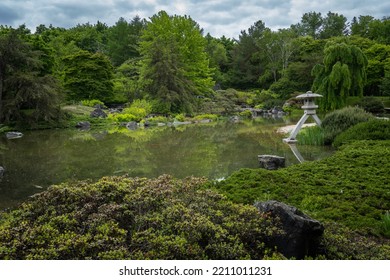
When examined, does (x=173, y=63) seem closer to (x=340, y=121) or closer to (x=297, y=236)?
(x=340, y=121)

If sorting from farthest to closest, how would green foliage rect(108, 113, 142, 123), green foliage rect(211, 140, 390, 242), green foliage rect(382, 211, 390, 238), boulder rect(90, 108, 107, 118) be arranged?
boulder rect(90, 108, 107, 118)
green foliage rect(108, 113, 142, 123)
green foliage rect(211, 140, 390, 242)
green foliage rect(382, 211, 390, 238)

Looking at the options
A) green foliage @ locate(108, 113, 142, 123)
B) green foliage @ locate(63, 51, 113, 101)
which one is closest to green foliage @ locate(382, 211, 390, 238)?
green foliage @ locate(108, 113, 142, 123)

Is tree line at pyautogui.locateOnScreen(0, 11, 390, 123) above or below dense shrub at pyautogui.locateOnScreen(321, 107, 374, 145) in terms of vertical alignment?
above

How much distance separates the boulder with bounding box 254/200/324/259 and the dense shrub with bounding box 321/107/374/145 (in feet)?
25.8

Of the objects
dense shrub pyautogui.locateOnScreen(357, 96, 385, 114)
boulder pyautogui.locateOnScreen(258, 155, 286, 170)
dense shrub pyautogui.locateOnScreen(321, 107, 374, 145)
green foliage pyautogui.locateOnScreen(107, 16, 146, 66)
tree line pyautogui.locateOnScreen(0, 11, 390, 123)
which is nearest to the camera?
boulder pyautogui.locateOnScreen(258, 155, 286, 170)

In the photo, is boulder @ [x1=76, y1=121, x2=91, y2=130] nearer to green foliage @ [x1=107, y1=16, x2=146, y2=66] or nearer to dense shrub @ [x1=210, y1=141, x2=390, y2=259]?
dense shrub @ [x1=210, y1=141, x2=390, y2=259]

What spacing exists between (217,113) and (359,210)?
→ 21183 mm

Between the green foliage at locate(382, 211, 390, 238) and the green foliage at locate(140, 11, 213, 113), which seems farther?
the green foliage at locate(140, 11, 213, 113)

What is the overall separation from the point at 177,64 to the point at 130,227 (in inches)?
851

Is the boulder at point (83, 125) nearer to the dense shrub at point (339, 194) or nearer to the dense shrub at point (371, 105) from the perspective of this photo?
the dense shrub at point (339, 194)

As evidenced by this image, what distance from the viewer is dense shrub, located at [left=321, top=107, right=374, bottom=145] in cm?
988

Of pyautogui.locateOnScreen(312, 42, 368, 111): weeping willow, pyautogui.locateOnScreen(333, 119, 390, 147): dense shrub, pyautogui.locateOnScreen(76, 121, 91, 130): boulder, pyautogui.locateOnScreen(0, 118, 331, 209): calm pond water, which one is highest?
pyautogui.locateOnScreen(312, 42, 368, 111): weeping willow

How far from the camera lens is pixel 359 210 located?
12.8ft

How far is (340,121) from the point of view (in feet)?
33.2
